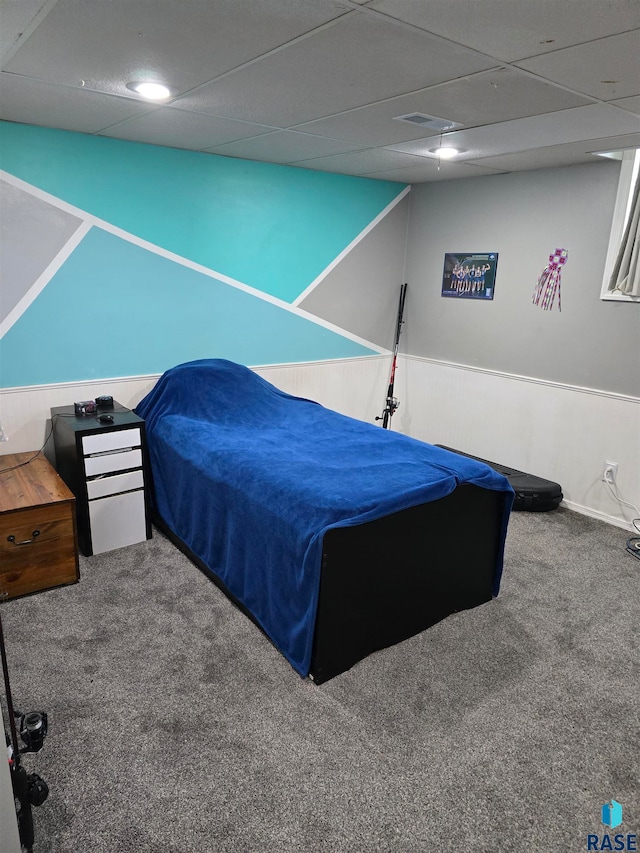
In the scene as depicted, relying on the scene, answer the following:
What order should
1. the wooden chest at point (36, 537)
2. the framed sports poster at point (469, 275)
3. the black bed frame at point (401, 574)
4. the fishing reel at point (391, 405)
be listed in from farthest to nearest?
the fishing reel at point (391, 405) → the framed sports poster at point (469, 275) → the wooden chest at point (36, 537) → the black bed frame at point (401, 574)

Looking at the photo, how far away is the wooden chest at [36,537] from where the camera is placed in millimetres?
2592

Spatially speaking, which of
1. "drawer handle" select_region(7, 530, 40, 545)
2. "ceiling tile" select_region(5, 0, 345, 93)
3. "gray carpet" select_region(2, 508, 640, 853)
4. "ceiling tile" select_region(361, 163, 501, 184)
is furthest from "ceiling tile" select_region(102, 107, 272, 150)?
"gray carpet" select_region(2, 508, 640, 853)

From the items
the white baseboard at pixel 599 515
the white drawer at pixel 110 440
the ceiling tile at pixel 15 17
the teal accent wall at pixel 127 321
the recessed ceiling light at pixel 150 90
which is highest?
the recessed ceiling light at pixel 150 90

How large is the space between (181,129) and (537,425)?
2973mm

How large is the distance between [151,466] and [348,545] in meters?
1.68

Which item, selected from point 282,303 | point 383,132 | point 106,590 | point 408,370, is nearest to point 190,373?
point 282,303

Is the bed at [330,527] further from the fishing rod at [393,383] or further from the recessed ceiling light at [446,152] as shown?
the recessed ceiling light at [446,152]

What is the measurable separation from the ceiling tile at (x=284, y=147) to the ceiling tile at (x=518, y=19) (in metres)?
1.46

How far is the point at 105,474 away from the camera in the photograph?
3002 mm

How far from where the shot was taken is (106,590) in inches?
108

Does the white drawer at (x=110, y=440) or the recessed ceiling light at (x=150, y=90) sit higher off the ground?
the recessed ceiling light at (x=150, y=90)

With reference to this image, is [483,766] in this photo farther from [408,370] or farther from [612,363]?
[408,370]

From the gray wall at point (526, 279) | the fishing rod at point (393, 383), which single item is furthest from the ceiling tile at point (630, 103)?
the fishing rod at point (393, 383)

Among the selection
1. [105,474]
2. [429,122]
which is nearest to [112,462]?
[105,474]
